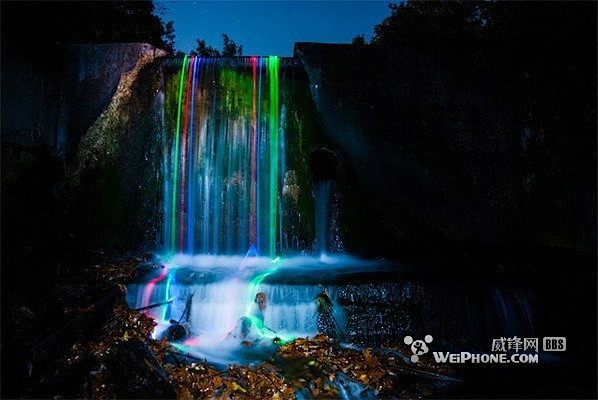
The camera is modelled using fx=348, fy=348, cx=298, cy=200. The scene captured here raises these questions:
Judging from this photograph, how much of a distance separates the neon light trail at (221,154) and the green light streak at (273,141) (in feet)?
0.07

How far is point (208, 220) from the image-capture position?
26.0 ft

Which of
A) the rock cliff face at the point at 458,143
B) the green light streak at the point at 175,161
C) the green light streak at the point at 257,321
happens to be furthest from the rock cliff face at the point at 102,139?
the rock cliff face at the point at 458,143

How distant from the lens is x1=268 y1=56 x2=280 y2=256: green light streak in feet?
25.8

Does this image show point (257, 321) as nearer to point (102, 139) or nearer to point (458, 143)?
point (102, 139)

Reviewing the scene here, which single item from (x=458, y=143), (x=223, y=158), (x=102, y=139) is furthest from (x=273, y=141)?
(x=458, y=143)

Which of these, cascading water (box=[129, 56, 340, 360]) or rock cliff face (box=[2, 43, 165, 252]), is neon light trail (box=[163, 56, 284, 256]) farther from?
rock cliff face (box=[2, 43, 165, 252])

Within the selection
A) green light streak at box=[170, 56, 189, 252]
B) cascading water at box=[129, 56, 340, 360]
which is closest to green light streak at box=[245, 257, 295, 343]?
cascading water at box=[129, 56, 340, 360]

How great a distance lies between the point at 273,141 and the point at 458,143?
4.03 metres

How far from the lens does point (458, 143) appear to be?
742cm

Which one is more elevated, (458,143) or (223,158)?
(458,143)

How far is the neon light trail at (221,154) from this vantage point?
7906 mm

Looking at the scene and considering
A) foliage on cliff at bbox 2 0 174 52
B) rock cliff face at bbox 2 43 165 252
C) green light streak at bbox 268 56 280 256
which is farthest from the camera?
green light streak at bbox 268 56 280 256

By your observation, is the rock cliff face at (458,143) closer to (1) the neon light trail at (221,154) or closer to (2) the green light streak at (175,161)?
(1) the neon light trail at (221,154)

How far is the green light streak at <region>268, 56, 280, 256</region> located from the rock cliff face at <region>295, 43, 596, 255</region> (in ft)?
2.51
